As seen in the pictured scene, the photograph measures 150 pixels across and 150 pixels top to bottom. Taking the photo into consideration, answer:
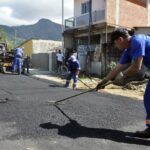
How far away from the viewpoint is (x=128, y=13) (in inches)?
1275

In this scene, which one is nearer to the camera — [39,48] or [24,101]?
[24,101]

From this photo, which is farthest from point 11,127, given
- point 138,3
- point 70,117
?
point 138,3

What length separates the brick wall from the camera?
30453mm

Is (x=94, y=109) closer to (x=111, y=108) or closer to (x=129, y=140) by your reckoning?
(x=111, y=108)

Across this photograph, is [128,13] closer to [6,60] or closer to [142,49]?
[6,60]

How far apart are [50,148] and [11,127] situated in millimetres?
1551

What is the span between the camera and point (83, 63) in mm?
28266

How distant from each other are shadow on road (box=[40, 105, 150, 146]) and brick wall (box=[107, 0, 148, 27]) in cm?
2290

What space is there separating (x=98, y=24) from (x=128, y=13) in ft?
14.9

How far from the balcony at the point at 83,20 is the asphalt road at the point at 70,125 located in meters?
19.9

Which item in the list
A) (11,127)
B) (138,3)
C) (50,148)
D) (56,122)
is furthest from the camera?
(138,3)

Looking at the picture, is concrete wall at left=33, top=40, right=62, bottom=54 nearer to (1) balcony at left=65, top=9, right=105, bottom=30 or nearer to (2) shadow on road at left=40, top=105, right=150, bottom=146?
(1) balcony at left=65, top=9, right=105, bottom=30

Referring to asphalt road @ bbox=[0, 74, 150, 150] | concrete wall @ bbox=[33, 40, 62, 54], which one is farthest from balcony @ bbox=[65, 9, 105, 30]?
asphalt road @ bbox=[0, 74, 150, 150]

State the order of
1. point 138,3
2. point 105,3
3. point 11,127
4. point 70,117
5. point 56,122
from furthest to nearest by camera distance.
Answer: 1. point 138,3
2. point 105,3
3. point 70,117
4. point 56,122
5. point 11,127
